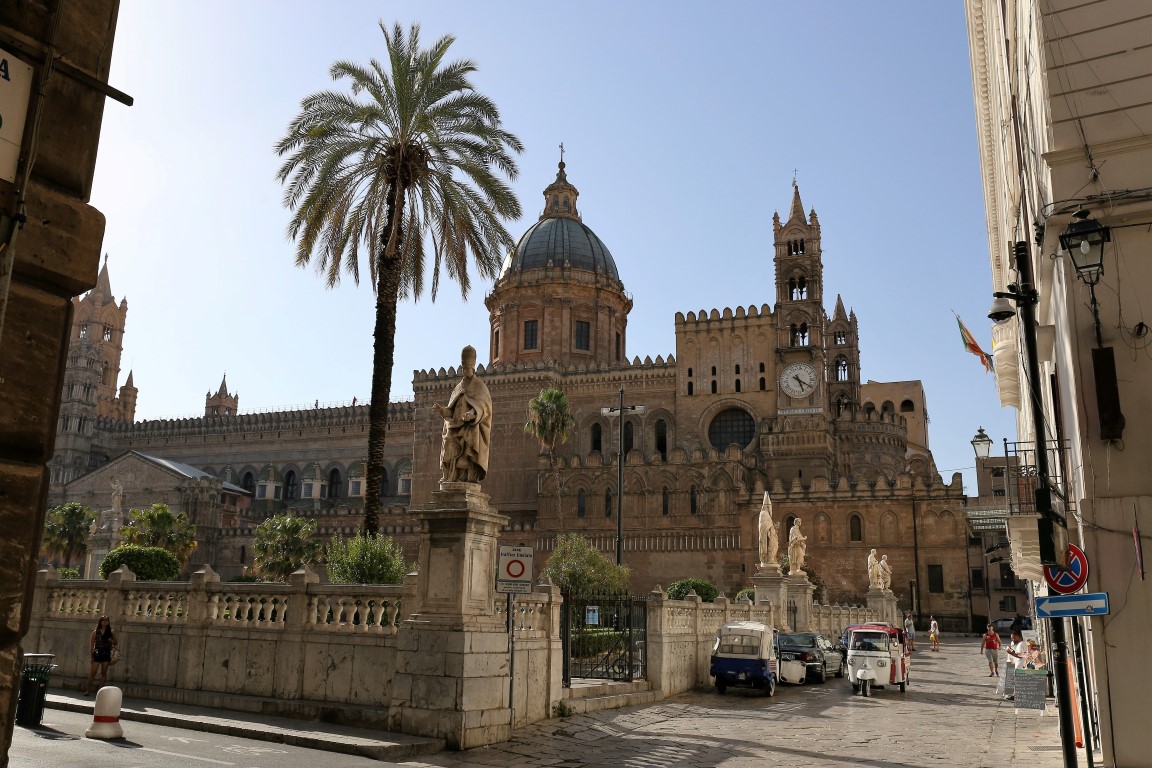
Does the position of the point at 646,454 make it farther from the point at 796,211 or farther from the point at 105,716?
the point at 105,716

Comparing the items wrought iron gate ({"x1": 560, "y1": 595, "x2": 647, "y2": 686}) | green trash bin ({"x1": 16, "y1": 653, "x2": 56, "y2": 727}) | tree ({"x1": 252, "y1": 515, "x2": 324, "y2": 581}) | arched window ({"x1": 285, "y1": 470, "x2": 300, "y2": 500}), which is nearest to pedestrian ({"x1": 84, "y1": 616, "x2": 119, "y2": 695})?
green trash bin ({"x1": 16, "y1": 653, "x2": 56, "y2": 727})

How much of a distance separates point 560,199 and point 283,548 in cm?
3610

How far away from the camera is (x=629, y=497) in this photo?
167 ft

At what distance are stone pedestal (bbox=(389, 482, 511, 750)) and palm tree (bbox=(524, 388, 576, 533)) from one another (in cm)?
3844

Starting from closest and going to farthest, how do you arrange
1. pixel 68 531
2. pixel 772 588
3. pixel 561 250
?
pixel 772 588
pixel 68 531
pixel 561 250

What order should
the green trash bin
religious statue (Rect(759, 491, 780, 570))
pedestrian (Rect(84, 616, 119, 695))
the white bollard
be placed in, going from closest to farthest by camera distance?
the white bollard → the green trash bin → pedestrian (Rect(84, 616, 119, 695)) → religious statue (Rect(759, 491, 780, 570))

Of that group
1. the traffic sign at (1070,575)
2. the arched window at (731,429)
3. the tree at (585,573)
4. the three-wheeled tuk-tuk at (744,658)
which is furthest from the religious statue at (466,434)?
the arched window at (731,429)

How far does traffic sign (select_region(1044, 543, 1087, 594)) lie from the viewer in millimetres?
8328

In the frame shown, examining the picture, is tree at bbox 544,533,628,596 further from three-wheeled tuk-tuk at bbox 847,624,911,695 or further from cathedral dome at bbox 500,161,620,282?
cathedral dome at bbox 500,161,620,282

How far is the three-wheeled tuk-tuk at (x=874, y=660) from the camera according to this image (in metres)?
20.7

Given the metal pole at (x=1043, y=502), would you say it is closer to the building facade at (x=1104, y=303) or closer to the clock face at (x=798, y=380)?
the building facade at (x=1104, y=303)

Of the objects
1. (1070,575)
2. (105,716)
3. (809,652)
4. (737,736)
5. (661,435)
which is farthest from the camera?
(661,435)

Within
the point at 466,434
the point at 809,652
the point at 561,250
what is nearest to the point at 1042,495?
the point at 466,434

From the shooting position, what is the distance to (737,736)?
12992 millimetres
